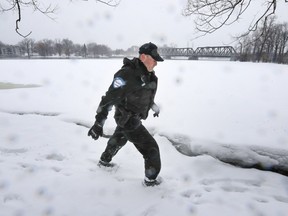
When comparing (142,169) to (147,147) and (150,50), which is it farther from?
(150,50)

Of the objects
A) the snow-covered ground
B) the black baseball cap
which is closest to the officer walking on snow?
the black baseball cap

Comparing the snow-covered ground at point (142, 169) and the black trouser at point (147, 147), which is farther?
the black trouser at point (147, 147)

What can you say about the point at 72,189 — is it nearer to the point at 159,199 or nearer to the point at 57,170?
the point at 57,170

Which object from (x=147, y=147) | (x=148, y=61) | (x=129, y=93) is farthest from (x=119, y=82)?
(x=147, y=147)

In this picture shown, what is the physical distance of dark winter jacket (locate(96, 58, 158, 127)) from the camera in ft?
9.34

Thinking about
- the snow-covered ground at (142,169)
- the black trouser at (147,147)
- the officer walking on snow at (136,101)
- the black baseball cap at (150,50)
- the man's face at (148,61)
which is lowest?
the snow-covered ground at (142,169)

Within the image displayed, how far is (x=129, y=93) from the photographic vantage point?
9.58 feet

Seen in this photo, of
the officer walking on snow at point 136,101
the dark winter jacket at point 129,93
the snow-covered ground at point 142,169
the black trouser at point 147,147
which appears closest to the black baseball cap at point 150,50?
the officer walking on snow at point 136,101

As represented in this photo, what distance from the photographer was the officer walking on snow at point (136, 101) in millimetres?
2865

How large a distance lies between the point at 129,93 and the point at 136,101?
0.15 metres

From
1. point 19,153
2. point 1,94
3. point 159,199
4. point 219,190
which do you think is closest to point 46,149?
point 19,153

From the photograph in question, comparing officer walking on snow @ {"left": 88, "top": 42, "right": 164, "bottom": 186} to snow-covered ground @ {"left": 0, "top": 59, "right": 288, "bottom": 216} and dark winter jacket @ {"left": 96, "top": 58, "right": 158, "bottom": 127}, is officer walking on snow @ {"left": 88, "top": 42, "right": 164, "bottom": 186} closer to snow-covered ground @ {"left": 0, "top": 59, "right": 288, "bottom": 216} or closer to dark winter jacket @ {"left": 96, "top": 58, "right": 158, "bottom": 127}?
dark winter jacket @ {"left": 96, "top": 58, "right": 158, "bottom": 127}

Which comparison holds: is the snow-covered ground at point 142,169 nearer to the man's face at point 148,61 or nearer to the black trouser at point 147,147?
the black trouser at point 147,147

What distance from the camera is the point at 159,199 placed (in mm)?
3016
